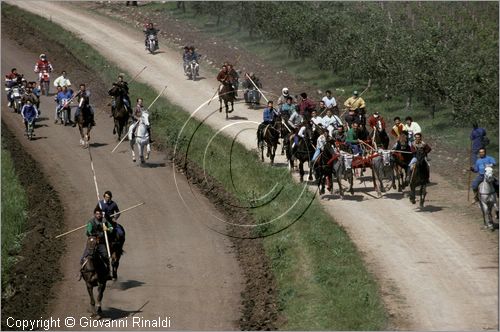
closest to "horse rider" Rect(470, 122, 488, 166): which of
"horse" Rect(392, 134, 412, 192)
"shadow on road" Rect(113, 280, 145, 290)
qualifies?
"horse" Rect(392, 134, 412, 192)

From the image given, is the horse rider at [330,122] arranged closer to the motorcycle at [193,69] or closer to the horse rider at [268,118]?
the horse rider at [268,118]

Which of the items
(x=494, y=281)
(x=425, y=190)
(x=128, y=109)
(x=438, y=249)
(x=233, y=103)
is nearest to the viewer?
(x=494, y=281)

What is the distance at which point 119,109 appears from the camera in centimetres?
4578

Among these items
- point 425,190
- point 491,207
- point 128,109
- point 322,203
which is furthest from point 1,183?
point 491,207

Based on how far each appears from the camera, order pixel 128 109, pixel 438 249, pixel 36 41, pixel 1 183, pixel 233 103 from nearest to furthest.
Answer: pixel 438 249
pixel 1 183
pixel 128 109
pixel 233 103
pixel 36 41

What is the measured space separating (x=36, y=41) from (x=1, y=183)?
27515mm

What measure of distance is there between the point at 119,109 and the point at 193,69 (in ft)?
39.9

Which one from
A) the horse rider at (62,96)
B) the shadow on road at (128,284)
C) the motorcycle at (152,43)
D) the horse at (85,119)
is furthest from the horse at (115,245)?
the motorcycle at (152,43)

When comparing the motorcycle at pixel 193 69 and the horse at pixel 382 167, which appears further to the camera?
the motorcycle at pixel 193 69

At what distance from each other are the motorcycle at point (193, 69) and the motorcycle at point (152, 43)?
538cm

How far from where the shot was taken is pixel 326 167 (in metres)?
37.2

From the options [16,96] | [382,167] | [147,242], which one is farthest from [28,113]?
[382,167]

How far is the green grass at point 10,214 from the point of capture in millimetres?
34031

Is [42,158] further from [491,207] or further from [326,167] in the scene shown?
[491,207]
